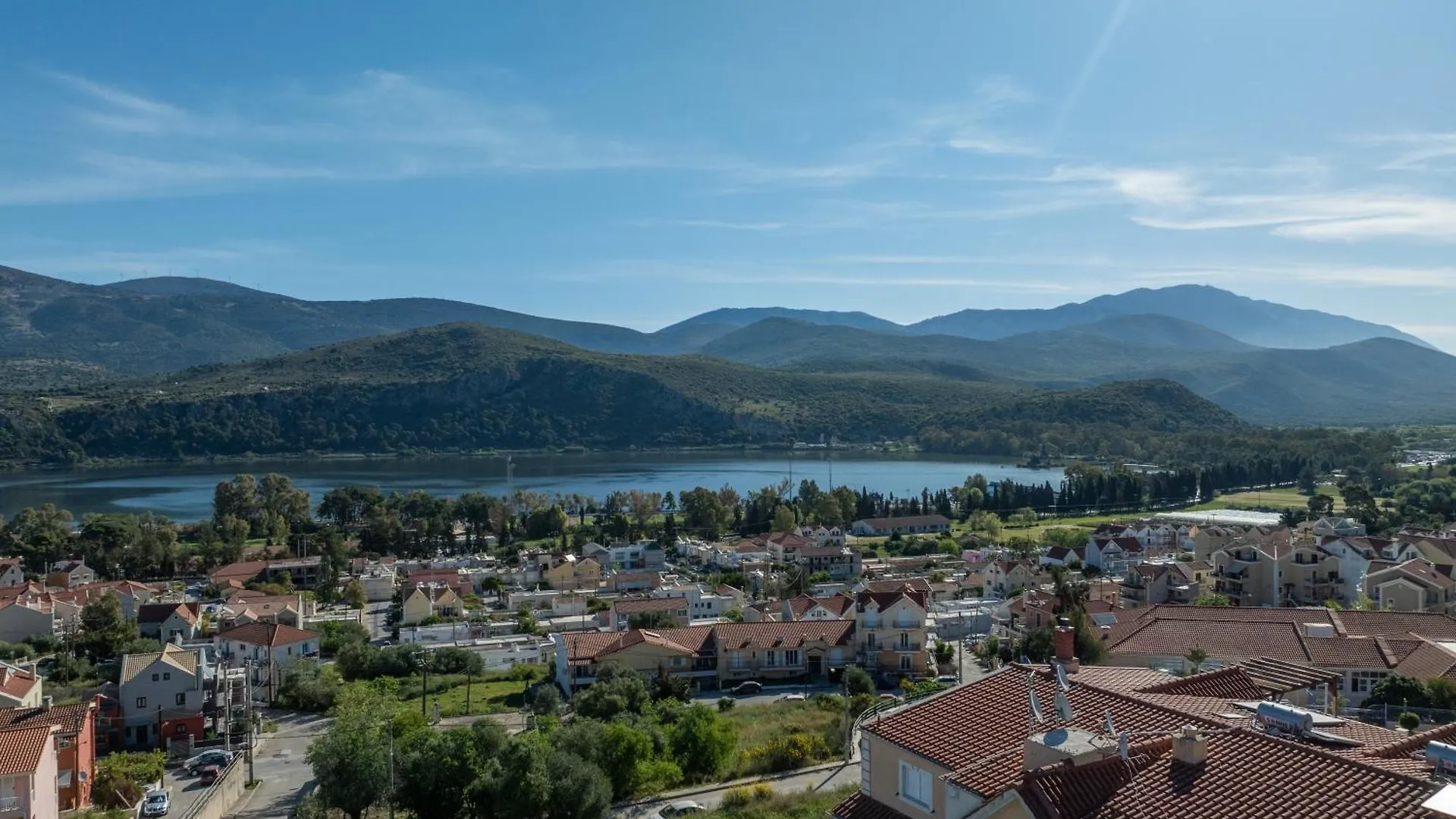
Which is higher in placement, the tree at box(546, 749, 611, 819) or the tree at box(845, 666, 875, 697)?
the tree at box(546, 749, 611, 819)

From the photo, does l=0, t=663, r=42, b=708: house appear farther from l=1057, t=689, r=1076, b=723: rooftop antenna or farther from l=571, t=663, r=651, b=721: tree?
l=1057, t=689, r=1076, b=723: rooftop antenna

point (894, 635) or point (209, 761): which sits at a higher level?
point (894, 635)

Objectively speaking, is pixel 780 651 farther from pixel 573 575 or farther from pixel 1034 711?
pixel 573 575

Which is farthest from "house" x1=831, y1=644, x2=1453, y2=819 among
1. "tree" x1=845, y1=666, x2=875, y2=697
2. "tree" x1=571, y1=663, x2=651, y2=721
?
"tree" x1=845, y1=666, x2=875, y2=697

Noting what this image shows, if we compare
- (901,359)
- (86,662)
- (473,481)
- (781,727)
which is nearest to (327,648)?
(86,662)

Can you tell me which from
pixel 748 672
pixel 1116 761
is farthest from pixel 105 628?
pixel 1116 761

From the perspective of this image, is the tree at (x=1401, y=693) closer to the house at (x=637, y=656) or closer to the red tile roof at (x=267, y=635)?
the house at (x=637, y=656)

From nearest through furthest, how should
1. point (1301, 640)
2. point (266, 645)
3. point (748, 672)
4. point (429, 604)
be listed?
point (1301, 640)
point (748, 672)
point (266, 645)
point (429, 604)
